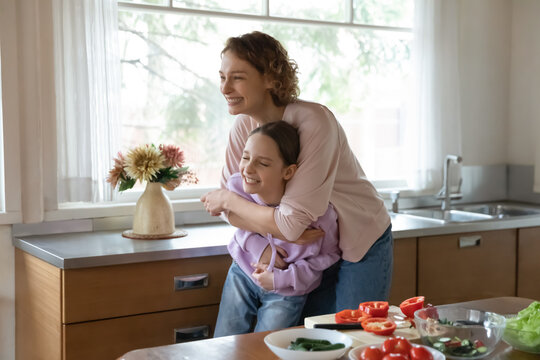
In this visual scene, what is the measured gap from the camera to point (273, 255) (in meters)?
2.22

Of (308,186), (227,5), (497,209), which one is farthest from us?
(497,209)

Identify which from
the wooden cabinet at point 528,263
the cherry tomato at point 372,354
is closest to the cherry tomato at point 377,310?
the cherry tomato at point 372,354

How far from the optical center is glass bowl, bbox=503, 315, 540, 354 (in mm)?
1565

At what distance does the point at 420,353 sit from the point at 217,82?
2.20 metres

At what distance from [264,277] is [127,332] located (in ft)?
2.11

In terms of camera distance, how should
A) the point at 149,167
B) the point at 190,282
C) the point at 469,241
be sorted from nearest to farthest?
the point at 190,282 < the point at 149,167 < the point at 469,241

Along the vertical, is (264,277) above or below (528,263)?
above

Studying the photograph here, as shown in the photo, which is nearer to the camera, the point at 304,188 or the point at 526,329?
the point at 526,329

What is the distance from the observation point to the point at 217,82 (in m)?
3.40

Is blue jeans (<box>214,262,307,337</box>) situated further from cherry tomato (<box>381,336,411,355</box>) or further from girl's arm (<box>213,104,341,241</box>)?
cherry tomato (<box>381,336,411,355</box>)

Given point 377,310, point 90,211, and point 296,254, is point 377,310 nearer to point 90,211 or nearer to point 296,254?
point 296,254

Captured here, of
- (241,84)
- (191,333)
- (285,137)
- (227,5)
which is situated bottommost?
(191,333)

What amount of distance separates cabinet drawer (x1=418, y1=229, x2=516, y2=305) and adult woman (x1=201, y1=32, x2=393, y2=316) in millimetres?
854

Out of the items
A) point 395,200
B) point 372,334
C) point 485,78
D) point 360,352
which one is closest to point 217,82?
point 395,200
